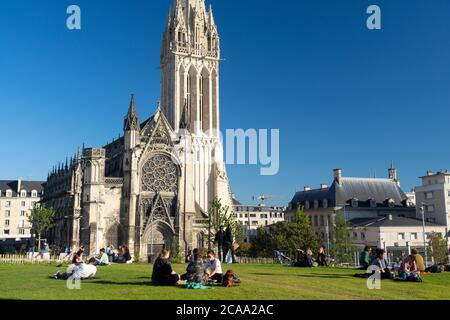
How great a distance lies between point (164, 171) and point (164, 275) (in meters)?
53.1

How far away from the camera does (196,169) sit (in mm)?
78250

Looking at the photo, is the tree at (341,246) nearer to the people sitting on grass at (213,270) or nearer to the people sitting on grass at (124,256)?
the people sitting on grass at (124,256)

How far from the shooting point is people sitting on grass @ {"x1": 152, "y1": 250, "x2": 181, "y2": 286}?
16641mm

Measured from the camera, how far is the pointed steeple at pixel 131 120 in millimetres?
67875

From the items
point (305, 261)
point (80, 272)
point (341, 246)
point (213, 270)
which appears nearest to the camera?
point (213, 270)

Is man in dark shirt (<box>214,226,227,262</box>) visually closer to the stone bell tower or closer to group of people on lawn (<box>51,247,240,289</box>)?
group of people on lawn (<box>51,247,240,289</box>)

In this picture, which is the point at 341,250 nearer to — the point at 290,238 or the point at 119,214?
the point at 290,238

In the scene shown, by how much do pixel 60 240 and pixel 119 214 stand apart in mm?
12187

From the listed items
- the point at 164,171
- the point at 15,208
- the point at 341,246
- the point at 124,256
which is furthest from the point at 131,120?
the point at 15,208

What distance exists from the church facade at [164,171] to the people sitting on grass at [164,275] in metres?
46.0

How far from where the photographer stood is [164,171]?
6938 cm

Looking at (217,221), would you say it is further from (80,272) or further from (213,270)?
(213,270)

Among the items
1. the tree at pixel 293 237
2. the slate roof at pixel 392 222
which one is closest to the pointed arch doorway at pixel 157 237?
the tree at pixel 293 237

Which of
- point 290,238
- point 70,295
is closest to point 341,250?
point 290,238
